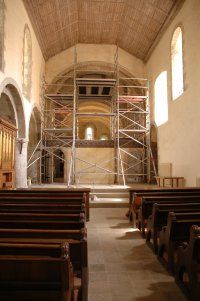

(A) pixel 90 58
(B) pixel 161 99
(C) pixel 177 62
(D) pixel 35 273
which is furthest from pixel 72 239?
(A) pixel 90 58

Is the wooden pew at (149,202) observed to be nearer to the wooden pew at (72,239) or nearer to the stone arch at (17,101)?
the wooden pew at (72,239)

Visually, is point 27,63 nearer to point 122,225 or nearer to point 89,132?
point 122,225

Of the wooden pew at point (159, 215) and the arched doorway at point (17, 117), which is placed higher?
the arched doorway at point (17, 117)

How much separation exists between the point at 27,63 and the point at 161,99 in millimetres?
6647

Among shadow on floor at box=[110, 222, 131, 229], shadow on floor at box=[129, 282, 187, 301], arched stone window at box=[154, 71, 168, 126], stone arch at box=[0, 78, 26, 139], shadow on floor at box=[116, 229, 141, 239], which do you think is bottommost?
shadow on floor at box=[129, 282, 187, 301]

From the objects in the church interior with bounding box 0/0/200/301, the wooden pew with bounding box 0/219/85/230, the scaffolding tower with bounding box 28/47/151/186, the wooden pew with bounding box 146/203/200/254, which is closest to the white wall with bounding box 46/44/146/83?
the church interior with bounding box 0/0/200/301

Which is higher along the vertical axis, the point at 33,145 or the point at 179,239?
the point at 33,145

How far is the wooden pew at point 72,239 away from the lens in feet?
7.97

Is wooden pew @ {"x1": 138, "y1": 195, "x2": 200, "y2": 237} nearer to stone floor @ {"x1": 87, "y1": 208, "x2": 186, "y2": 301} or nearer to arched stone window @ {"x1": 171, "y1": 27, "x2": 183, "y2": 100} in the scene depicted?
stone floor @ {"x1": 87, "y1": 208, "x2": 186, "y2": 301}

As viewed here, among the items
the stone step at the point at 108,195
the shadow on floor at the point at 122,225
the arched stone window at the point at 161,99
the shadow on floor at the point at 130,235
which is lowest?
the shadow on floor at the point at 130,235

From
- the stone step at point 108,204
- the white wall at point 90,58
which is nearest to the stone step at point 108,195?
the stone step at point 108,204

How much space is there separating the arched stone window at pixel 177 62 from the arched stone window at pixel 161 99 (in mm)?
1201

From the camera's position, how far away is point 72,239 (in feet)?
8.63

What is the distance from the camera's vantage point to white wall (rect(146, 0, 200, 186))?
967cm
